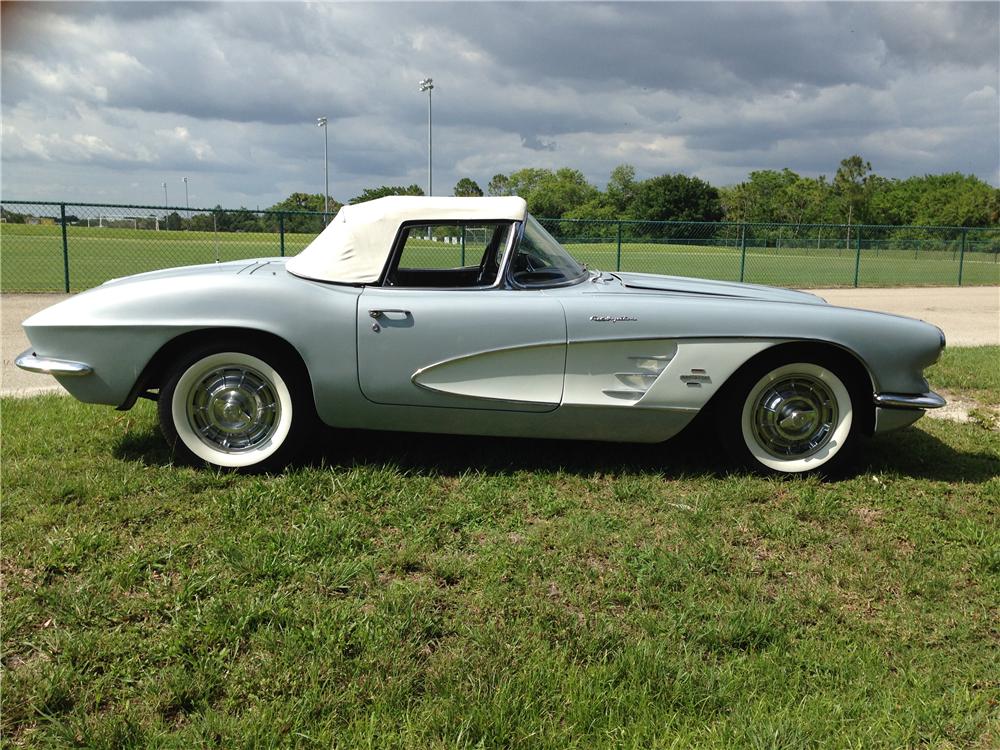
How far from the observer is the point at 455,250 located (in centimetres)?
482

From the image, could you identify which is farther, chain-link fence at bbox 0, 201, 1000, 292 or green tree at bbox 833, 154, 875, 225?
green tree at bbox 833, 154, 875, 225

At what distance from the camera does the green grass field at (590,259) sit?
1689 centimetres

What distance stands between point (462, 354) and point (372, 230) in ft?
2.79

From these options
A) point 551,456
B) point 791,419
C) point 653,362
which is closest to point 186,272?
point 551,456

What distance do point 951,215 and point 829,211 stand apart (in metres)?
12.2

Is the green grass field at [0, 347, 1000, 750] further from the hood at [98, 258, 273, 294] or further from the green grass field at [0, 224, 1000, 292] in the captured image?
the green grass field at [0, 224, 1000, 292]

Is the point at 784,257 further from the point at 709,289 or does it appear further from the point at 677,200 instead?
the point at 677,200

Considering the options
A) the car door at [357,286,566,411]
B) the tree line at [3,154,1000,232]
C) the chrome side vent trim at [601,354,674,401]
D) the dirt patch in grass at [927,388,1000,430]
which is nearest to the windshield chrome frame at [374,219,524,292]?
the car door at [357,286,566,411]

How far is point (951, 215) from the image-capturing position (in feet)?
235

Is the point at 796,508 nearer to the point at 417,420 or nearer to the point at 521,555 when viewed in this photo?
the point at 521,555

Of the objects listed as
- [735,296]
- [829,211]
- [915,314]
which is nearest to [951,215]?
[829,211]

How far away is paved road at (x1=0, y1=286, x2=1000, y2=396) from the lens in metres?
6.15

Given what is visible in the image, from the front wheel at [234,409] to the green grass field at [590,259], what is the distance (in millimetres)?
11464

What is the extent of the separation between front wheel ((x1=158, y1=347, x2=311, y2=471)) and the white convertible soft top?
566mm
